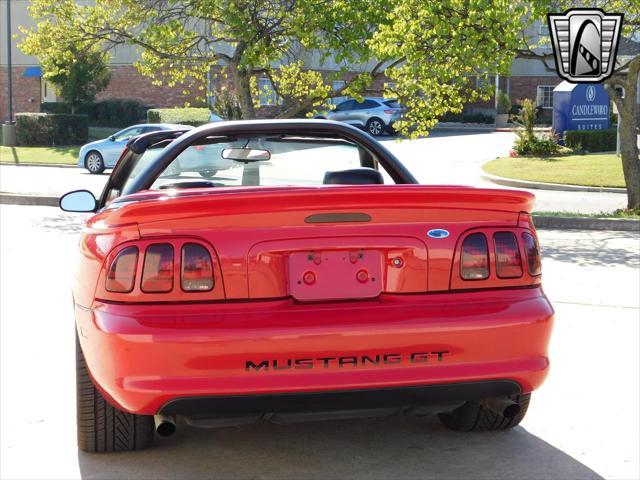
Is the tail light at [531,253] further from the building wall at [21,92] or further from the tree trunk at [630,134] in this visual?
the building wall at [21,92]

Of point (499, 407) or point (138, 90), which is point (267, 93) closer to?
point (499, 407)

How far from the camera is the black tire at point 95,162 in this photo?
96.2 ft

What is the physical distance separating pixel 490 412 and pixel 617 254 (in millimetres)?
7866

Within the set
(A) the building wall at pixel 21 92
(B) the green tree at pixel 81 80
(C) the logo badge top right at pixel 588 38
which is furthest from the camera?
(A) the building wall at pixel 21 92

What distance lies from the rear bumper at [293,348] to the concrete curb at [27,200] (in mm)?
15251

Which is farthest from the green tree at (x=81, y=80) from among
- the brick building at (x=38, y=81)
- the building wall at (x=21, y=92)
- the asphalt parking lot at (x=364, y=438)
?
the asphalt parking lot at (x=364, y=438)

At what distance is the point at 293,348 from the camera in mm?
4117

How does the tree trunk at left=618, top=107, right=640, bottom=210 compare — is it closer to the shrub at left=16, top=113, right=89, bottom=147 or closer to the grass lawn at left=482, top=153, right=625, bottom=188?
the grass lawn at left=482, top=153, right=625, bottom=188

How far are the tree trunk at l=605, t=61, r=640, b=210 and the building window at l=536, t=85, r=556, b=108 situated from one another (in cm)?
3540

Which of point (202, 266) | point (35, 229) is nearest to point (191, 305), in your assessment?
point (202, 266)

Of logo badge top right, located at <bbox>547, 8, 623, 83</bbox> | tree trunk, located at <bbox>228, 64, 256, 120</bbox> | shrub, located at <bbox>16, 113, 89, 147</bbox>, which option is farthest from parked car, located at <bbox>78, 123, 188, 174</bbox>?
logo badge top right, located at <bbox>547, 8, 623, 83</bbox>

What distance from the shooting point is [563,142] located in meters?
33.6

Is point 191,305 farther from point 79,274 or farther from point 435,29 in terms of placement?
point 435,29

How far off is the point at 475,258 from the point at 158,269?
1300mm
